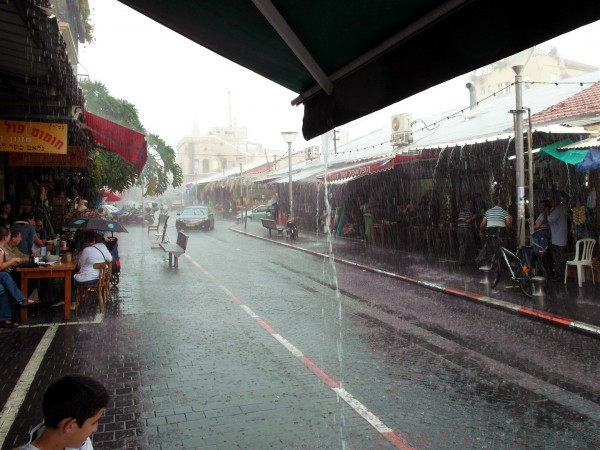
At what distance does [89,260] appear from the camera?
881 cm

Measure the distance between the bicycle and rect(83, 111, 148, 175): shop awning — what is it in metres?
7.89

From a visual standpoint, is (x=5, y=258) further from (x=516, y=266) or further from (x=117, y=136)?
(x=516, y=266)

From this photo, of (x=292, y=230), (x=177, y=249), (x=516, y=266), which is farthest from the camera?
(x=292, y=230)

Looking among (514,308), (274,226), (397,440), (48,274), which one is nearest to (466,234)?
(514,308)

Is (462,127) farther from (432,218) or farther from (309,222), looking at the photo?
(309,222)

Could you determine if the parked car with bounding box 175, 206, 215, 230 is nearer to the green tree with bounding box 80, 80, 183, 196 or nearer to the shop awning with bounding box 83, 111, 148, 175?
the green tree with bounding box 80, 80, 183, 196

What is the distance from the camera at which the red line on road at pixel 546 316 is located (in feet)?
25.3

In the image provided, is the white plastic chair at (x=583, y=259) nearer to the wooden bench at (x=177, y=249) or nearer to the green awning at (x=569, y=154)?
the green awning at (x=569, y=154)

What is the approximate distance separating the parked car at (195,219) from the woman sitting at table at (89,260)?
2199 cm

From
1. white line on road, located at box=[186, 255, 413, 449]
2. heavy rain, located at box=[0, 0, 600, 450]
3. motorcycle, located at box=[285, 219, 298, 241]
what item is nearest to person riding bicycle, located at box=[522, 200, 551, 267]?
heavy rain, located at box=[0, 0, 600, 450]

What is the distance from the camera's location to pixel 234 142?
305 feet

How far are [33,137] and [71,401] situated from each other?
7.30 meters

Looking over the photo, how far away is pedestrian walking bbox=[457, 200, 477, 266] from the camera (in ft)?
45.0

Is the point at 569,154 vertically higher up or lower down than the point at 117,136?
lower down
